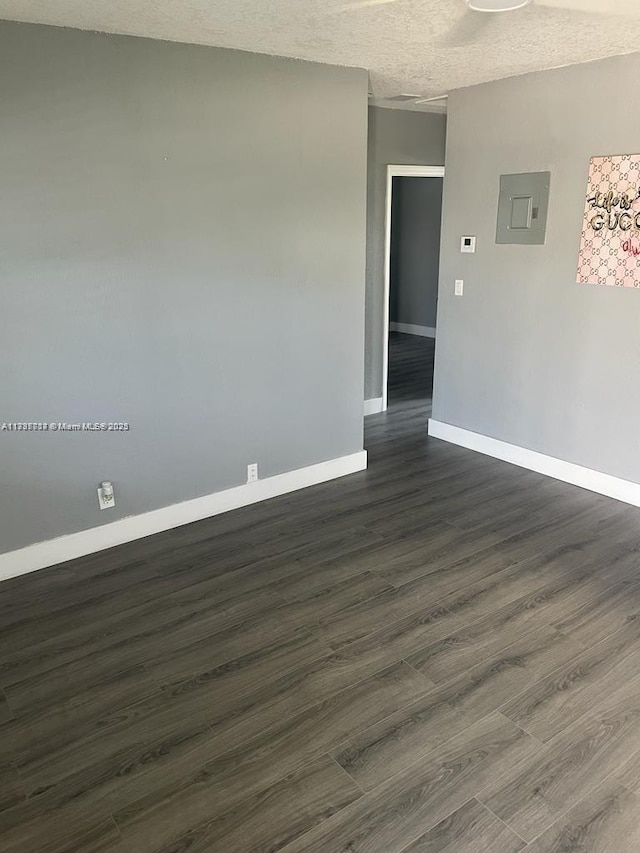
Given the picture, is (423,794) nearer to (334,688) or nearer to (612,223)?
(334,688)

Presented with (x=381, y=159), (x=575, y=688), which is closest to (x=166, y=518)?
(x=575, y=688)

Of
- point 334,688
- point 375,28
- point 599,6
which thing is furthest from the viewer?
point 375,28

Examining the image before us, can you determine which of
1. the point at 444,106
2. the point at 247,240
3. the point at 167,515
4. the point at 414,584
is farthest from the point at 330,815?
the point at 444,106

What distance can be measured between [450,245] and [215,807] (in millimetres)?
3890

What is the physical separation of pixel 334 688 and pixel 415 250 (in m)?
7.28

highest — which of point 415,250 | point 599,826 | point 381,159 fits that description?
point 381,159

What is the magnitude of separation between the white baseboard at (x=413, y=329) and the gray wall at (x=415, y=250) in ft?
0.16

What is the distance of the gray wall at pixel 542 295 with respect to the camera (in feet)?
11.6

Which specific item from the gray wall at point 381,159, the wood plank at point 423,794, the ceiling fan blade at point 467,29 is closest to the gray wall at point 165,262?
the ceiling fan blade at point 467,29

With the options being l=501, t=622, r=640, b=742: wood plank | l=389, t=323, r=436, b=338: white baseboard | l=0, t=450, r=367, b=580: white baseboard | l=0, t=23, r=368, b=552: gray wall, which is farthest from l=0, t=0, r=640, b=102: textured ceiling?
l=389, t=323, r=436, b=338: white baseboard

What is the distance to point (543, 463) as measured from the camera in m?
4.18

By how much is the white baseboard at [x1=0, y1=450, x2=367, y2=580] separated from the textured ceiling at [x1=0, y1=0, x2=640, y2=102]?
2367mm

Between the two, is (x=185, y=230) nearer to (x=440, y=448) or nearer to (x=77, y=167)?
(x=77, y=167)

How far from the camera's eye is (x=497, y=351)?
14.2ft
